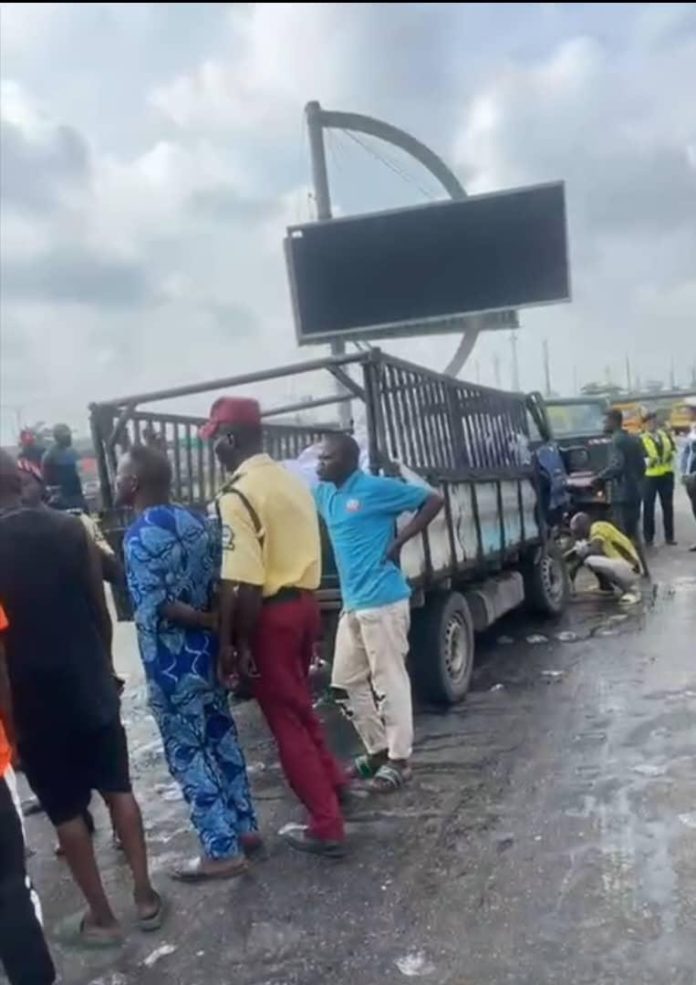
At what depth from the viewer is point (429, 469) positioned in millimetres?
6348

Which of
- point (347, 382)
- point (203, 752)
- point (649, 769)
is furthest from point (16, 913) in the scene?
point (347, 382)

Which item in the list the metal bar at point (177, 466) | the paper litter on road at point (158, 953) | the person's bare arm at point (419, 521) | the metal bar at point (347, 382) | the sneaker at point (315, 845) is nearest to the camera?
the paper litter on road at point (158, 953)

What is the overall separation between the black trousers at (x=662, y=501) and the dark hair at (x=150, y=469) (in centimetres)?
1068

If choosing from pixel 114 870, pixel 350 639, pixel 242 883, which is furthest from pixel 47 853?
pixel 350 639

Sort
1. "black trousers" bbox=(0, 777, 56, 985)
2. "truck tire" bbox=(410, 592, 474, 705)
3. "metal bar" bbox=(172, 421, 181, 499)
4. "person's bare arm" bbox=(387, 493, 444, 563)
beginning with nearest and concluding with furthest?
"black trousers" bbox=(0, 777, 56, 985)
"person's bare arm" bbox=(387, 493, 444, 563)
"truck tire" bbox=(410, 592, 474, 705)
"metal bar" bbox=(172, 421, 181, 499)

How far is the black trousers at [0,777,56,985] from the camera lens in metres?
2.86

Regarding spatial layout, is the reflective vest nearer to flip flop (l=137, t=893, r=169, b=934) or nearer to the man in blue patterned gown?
the man in blue patterned gown

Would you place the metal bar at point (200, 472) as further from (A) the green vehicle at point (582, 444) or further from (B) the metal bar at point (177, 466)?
(A) the green vehicle at point (582, 444)

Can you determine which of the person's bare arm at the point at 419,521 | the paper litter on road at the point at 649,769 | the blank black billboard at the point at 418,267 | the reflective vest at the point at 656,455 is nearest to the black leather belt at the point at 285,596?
the person's bare arm at the point at 419,521

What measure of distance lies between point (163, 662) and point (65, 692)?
0.43 m

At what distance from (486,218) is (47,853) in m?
14.6

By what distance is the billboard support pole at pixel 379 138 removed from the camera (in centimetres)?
1605

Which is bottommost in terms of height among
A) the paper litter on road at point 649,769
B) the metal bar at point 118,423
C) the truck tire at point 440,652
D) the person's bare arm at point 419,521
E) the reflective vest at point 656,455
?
the paper litter on road at point 649,769

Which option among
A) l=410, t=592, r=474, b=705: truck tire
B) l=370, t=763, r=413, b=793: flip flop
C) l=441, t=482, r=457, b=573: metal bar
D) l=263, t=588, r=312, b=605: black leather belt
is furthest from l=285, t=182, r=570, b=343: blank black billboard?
l=263, t=588, r=312, b=605: black leather belt
